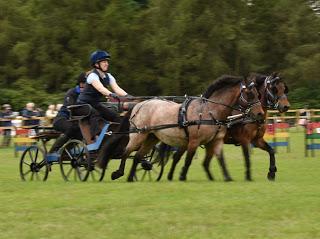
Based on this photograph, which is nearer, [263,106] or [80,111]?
[80,111]

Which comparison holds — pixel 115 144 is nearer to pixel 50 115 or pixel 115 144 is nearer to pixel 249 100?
pixel 249 100

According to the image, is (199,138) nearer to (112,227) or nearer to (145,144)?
(145,144)

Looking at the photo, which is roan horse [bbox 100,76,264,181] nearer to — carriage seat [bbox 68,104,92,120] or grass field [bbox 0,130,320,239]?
carriage seat [bbox 68,104,92,120]

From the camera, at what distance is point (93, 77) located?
13.1 meters

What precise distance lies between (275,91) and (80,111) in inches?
143

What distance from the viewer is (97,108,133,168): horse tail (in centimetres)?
1335

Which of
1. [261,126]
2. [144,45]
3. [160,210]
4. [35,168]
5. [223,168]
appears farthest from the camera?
[144,45]

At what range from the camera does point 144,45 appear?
47.9 meters

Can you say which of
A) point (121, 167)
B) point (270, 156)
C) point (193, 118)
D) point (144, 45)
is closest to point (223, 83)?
point (193, 118)

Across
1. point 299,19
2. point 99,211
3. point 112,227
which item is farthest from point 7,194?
point 299,19

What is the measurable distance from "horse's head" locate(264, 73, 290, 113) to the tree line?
31.4m

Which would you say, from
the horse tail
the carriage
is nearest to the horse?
the horse tail

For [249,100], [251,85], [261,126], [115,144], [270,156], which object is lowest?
[270,156]

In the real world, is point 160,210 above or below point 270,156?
below
